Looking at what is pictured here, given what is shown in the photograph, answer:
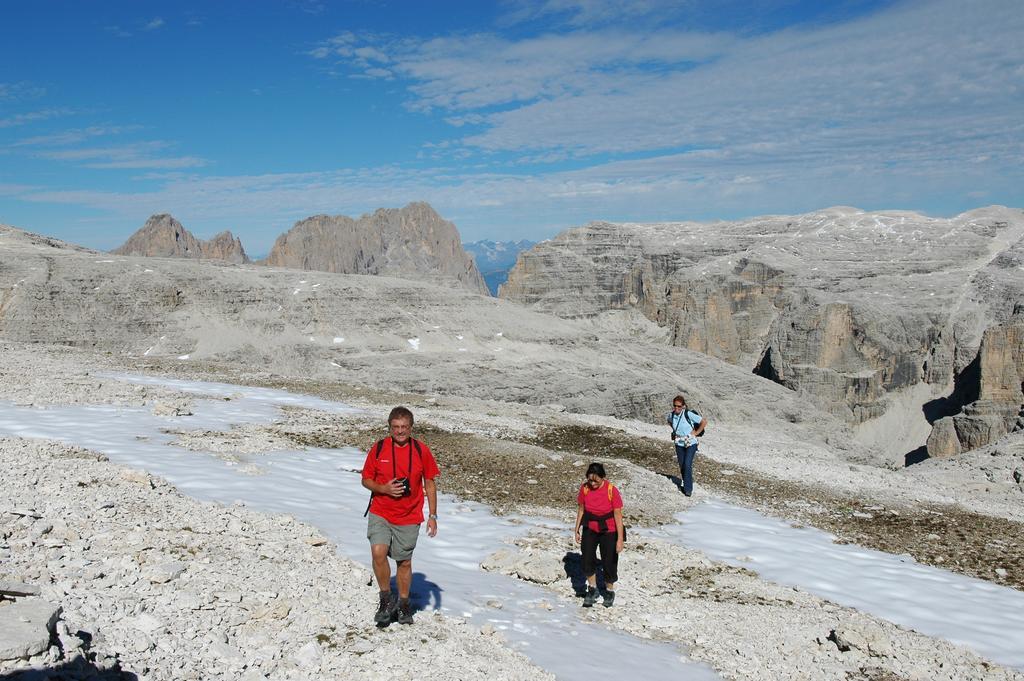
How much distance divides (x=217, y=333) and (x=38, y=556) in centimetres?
5369

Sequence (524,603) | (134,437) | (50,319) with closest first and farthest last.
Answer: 1. (524,603)
2. (134,437)
3. (50,319)

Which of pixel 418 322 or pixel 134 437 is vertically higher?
pixel 418 322

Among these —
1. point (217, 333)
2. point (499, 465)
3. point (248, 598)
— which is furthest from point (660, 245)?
point (248, 598)

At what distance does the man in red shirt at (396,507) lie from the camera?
289 inches

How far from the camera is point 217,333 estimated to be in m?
57.6

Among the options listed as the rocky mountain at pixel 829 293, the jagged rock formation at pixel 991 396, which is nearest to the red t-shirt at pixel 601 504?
the rocky mountain at pixel 829 293

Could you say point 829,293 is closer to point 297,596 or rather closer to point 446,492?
point 446,492

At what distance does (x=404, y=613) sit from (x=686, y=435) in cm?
982

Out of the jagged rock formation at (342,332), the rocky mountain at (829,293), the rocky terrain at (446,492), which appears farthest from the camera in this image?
the rocky mountain at (829,293)

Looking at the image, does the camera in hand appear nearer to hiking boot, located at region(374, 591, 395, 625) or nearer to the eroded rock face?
hiking boot, located at region(374, 591, 395, 625)

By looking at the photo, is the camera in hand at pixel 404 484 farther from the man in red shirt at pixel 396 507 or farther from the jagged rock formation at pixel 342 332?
the jagged rock formation at pixel 342 332

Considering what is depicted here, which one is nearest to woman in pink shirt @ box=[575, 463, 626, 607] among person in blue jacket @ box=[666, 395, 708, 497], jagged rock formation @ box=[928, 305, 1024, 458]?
person in blue jacket @ box=[666, 395, 708, 497]

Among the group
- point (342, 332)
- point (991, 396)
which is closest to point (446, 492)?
point (342, 332)

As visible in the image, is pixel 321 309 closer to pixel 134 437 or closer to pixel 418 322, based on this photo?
pixel 418 322
